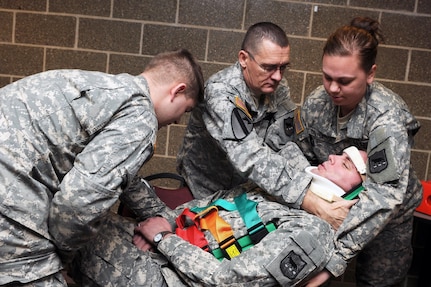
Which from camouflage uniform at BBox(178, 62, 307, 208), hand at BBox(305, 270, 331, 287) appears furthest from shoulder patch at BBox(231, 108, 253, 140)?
hand at BBox(305, 270, 331, 287)

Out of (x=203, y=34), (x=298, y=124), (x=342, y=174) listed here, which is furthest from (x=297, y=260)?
(x=203, y=34)

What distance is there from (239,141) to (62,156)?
0.76 metres

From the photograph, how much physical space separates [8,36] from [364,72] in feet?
7.99

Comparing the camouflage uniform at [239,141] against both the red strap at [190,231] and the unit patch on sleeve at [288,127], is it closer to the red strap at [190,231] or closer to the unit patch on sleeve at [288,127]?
the unit patch on sleeve at [288,127]

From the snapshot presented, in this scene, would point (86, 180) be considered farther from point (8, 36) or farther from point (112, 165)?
point (8, 36)

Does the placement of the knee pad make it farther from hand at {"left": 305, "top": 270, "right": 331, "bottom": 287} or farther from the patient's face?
the patient's face

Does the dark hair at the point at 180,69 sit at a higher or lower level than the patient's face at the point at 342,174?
higher

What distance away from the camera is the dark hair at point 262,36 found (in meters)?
2.67

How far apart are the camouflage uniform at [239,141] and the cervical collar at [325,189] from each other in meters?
0.06

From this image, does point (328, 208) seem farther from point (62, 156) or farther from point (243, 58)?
point (62, 156)

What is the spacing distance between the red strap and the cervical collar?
0.49 metres

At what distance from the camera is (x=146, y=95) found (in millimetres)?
2117

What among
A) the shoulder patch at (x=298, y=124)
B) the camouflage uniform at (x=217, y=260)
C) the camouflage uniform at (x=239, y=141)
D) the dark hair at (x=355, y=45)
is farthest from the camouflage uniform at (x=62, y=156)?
the shoulder patch at (x=298, y=124)

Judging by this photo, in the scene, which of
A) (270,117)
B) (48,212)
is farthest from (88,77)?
(270,117)
